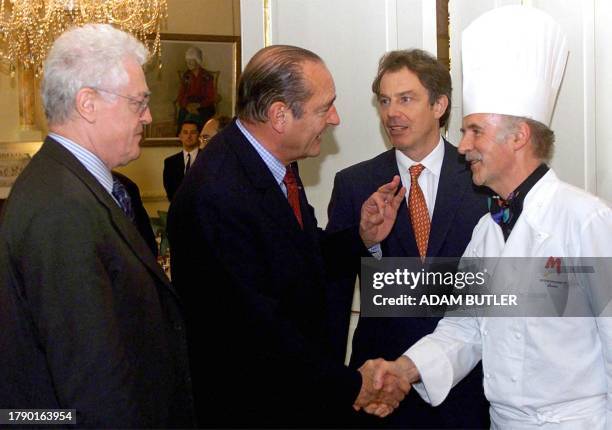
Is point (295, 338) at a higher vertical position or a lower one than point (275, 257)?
lower

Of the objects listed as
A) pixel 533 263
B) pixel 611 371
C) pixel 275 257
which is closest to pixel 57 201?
pixel 275 257

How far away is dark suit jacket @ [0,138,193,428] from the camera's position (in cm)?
158

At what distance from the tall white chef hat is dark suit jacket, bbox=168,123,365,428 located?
0.64m

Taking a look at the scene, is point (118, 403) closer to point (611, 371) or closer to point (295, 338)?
point (295, 338)

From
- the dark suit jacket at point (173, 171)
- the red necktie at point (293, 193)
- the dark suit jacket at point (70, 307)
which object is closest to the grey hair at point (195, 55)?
the dark suit jacket at point (173, 171)

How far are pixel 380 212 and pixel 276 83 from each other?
1.99ft

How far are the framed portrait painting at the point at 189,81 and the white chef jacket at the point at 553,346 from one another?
5.88m

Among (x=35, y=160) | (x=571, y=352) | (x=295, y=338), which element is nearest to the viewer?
(x=35, y=160)

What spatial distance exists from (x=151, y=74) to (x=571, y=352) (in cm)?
631

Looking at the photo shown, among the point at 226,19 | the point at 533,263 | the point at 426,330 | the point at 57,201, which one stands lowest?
the point at 426,330

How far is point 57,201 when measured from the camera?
164 cm

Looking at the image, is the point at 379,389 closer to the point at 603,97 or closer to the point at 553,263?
the point at 553,263

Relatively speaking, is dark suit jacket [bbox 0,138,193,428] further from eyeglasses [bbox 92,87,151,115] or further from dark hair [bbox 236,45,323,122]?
dark hair [bbox 236,45,323,122]

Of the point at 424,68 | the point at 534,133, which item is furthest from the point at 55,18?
the point at 534,133
